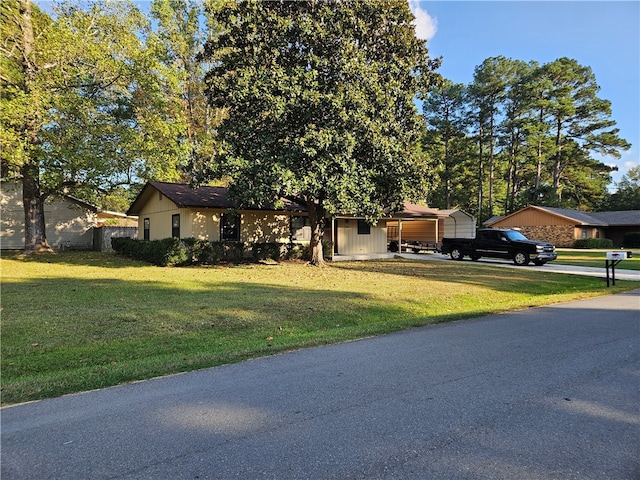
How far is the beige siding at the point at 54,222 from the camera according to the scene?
2439cm

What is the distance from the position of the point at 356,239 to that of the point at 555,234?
25.4 metres

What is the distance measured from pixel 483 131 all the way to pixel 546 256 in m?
34.2

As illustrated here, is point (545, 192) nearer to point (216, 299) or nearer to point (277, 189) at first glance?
point (277, 189)

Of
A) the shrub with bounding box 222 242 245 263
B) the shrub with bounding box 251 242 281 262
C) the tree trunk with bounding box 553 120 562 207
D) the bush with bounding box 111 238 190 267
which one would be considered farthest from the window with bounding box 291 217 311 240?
the tree trunk with bounding box 553 120 562 207

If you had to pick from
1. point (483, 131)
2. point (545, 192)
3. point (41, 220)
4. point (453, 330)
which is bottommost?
point (453, 330)

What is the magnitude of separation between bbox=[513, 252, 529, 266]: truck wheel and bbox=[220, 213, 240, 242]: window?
14086 millimetres

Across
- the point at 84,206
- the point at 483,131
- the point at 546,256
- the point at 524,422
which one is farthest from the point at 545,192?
the point at 524,422

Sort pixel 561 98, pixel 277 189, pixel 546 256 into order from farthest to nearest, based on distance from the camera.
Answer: pixel 561 98, pixel 546 256, pixel 277 189

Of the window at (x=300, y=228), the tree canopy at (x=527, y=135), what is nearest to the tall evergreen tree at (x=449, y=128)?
the tree canopy at (x=527, y=135)

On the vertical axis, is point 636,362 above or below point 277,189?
below

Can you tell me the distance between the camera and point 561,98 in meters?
44.3

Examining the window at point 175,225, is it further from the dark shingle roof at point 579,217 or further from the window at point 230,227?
the dark shingle roof at point 579,217

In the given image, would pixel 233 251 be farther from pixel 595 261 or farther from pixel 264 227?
pixel 595 261

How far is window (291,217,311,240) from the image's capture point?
2138 centimetres
